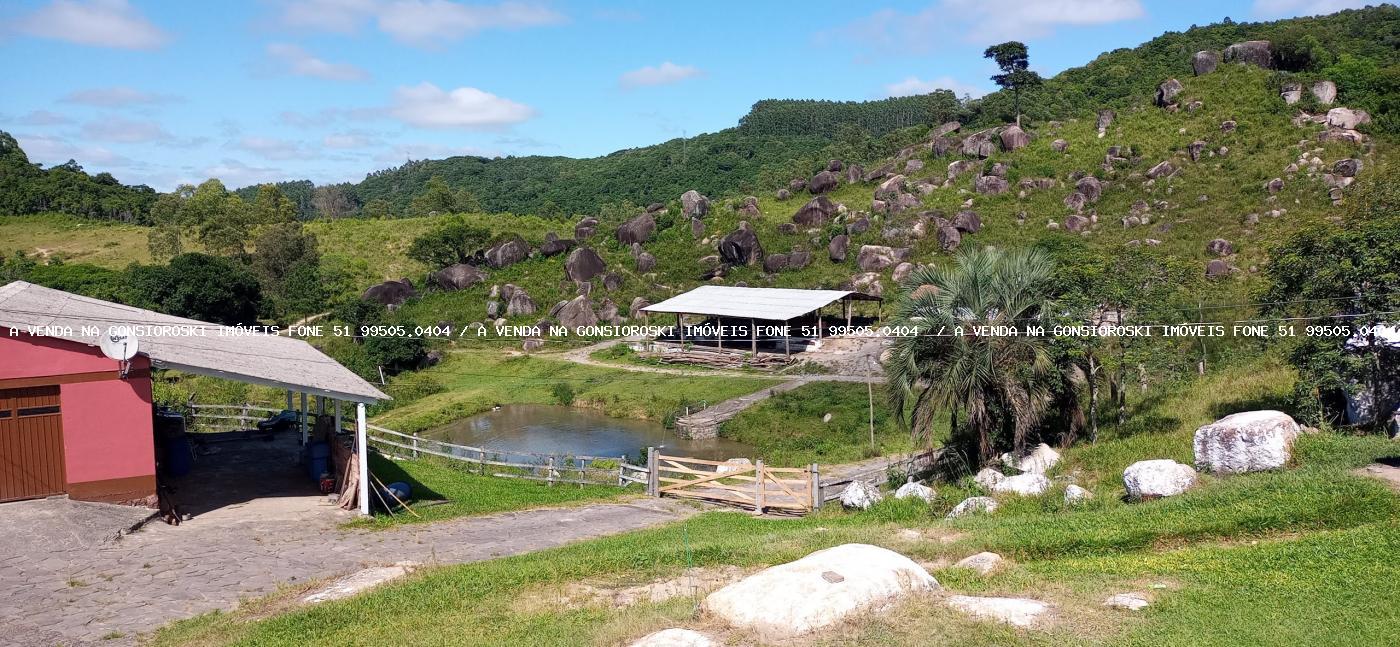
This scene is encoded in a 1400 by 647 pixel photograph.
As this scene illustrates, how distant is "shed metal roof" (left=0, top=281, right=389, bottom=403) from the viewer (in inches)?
611

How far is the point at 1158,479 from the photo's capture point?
14133 millimetres

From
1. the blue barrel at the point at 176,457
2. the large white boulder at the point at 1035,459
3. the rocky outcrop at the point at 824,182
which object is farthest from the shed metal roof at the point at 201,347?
the rocky outcrop at the point at 824,182

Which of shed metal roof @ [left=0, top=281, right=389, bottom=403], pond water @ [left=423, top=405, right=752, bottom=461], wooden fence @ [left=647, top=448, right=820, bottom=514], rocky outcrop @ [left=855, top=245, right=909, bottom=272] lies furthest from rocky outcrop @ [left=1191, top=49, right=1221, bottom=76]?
shed metal roof @ [left=0, top=281, right=389, bottom=403]

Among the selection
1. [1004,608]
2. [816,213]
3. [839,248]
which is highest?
[816,213]

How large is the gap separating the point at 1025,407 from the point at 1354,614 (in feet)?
32.5

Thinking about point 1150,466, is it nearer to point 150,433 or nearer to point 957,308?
point 957,308

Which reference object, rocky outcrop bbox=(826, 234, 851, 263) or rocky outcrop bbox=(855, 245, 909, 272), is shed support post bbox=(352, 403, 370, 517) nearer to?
rocky outcrop bbox=(855, 245, 909, 272)

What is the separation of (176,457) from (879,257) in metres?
38.8

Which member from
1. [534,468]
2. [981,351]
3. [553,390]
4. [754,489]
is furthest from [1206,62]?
[534,468]

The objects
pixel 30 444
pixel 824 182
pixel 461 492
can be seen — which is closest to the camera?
pixel 30 444

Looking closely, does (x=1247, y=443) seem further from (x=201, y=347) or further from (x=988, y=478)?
(x=201, y=347)

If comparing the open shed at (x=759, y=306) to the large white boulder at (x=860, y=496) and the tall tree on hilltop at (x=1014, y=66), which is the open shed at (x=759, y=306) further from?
the tall tree on hilltop at (x=1014, y=66)

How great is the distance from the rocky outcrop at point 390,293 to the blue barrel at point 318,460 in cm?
3924

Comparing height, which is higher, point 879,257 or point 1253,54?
point 1253,54
